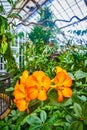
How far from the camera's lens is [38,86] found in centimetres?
50

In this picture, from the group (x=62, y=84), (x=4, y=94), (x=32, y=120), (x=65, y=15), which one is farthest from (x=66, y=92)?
(x=65, y=15)

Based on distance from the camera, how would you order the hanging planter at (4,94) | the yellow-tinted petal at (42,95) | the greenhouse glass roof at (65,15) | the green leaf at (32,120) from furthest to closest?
the greenhouse glass roof at (65,15)
the hanging planter at (4,94)
the green leaf at (32,120)
the yellow-tinted petal at (42,95)

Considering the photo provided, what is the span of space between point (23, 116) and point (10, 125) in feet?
1.38

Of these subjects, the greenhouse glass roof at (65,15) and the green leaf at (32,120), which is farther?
the greenhouse glass roof at (65,15)

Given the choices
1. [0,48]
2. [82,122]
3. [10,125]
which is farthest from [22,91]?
[0,48]

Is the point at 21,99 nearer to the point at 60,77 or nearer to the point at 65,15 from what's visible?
the point at 60,77

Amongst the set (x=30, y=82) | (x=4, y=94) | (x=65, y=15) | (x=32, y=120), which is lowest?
(x=4, y=94)

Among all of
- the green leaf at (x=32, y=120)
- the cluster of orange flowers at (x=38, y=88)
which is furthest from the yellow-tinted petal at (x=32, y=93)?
the green leaf at (x=32, y=120)

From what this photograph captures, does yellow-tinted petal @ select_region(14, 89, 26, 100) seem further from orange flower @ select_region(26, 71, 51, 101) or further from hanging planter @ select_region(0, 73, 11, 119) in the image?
hanging planter @ select_region(0, 73, 11, 119)

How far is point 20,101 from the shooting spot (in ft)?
1.69

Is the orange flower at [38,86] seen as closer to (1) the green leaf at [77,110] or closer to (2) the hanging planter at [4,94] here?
(1) the green leaf at [77,110]

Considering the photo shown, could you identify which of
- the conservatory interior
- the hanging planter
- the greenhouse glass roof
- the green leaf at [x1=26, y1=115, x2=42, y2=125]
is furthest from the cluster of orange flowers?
the greenhouse glass roof

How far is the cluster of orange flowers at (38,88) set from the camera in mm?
496

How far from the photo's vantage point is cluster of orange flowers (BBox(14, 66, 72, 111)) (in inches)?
19.5
